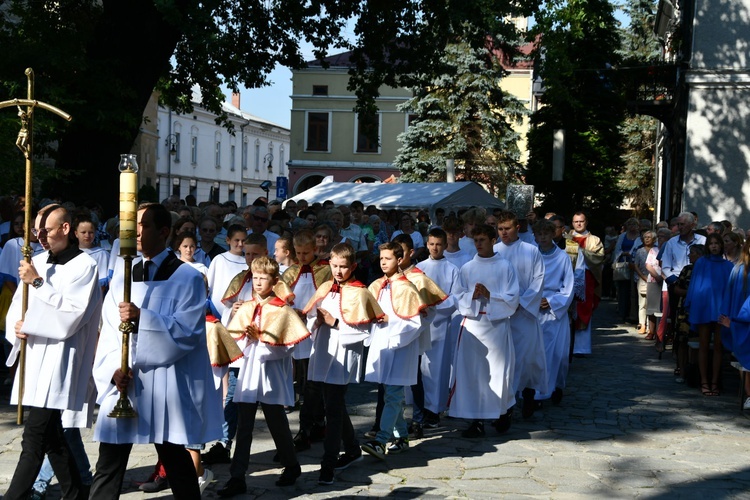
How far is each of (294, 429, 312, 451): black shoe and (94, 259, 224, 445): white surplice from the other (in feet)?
9.87

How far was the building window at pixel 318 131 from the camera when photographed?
62.4 metres

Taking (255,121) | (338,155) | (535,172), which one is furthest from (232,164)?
(535,172)

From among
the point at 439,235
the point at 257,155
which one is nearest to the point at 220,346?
the point at 439,235

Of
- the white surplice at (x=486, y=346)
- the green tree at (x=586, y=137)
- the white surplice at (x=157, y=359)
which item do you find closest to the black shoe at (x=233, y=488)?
the white surplice at (x=157, y=359)

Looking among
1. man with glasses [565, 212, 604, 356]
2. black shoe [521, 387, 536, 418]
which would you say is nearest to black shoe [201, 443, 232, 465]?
black shoe [521, 387, 536, 418]

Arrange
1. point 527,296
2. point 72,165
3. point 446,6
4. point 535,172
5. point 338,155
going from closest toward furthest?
point 527,296, point 72,165, point 446,6, point 535,172, point 338,155

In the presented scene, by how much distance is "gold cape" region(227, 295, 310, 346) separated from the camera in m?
7.22

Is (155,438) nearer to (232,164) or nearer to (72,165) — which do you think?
(72,165)

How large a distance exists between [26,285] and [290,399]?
1.98m

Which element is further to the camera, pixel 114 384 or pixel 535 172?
pixel 535 172

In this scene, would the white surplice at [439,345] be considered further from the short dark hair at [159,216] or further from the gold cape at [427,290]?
the short dark hair at [159,216]

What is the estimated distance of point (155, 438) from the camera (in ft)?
18.0

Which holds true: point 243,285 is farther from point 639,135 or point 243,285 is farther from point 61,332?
point 639,135

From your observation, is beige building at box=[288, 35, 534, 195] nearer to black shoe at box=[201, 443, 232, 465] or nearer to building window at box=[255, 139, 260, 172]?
building window at box=[255, 139, 260, 172]
